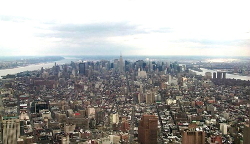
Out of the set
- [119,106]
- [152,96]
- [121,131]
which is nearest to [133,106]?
[119,106]

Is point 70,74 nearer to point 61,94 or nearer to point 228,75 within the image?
point 61,94

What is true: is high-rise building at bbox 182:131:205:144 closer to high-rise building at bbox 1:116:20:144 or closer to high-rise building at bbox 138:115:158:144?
high-rise building at bbox 138:115:158:144

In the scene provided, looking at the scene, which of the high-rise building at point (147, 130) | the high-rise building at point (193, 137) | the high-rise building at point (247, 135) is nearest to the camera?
the high-rise building at point (247, 135)

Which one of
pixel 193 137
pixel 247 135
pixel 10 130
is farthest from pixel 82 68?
pixel 247 135

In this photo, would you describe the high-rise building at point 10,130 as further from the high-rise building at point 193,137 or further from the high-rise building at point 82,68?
the high-rise building at point 82,68

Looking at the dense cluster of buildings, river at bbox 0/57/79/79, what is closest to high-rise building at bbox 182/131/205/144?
the dense cluster of buildings

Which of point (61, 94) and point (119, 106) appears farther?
point (61, 94)

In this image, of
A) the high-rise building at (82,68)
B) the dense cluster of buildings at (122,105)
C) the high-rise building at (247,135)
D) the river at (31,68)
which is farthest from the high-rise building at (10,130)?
the high-rise building at (82,68)
